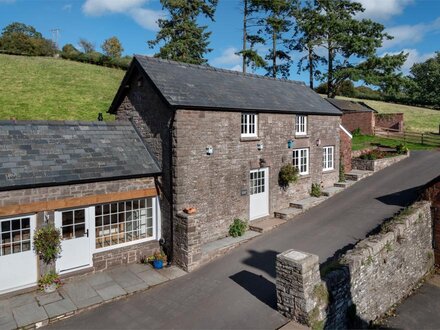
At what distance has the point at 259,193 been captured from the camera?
50.8 feet

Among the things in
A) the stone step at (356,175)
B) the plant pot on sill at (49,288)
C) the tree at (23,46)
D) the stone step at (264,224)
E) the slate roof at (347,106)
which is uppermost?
the tree at (23,46)

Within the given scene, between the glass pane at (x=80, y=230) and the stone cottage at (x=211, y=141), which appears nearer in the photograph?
the glass pane at (x=80, y=230)

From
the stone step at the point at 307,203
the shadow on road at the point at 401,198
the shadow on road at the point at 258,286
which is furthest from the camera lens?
the shadow on road at the point at 401,198

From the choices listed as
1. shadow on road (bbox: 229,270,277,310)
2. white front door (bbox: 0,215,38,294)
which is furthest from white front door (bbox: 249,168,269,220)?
white front door (bbox: 0,215,38,294)

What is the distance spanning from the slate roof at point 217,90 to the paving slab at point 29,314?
285 inches

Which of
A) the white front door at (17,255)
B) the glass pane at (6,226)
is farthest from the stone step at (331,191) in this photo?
the glass pane at (6,226)

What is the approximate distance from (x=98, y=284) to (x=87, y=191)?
293cm

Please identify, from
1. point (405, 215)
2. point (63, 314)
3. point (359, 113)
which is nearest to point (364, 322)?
point (405, 215)

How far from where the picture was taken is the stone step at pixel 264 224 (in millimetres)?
14469

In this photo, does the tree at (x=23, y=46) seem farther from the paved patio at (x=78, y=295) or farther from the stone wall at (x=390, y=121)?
the paved patio at (x=78, y=295)

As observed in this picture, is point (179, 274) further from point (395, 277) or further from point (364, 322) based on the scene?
point (395, 277)

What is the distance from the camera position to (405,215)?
13.3 metres

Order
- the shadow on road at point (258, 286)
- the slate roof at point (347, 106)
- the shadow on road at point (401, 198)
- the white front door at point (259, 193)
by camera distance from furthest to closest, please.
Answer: the slate roof at point (347, 106)
the shadow on road at point (401, 198)
the white front door at point (259, 193)
the shadow on road at point (258, 286)

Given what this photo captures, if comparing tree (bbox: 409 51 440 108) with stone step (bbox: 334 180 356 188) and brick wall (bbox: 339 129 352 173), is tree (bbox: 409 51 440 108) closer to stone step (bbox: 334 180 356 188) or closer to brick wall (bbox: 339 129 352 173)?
brick wall (bbox: 339 129 352 173)
